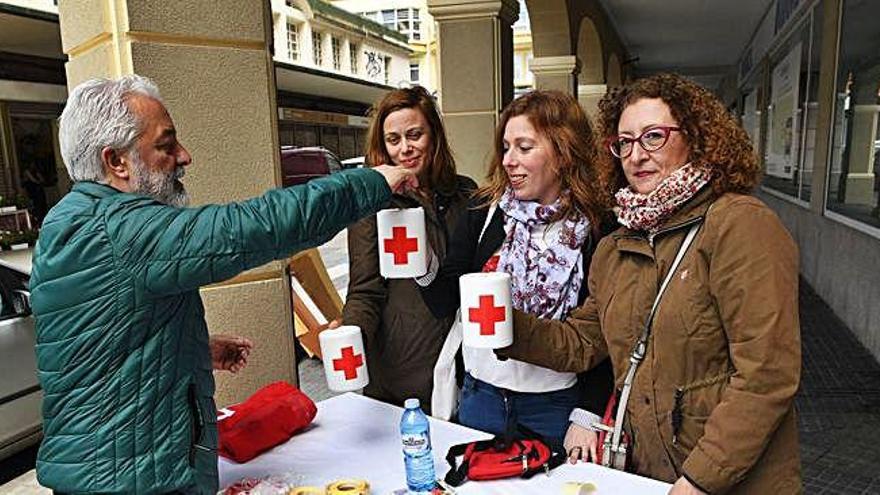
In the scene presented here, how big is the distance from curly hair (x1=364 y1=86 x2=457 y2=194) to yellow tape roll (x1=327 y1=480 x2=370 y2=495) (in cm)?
100

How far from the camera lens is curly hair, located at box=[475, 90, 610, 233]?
1729 millimetres

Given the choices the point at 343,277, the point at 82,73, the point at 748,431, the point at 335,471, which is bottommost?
the point at 343,277

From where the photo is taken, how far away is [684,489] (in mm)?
1250

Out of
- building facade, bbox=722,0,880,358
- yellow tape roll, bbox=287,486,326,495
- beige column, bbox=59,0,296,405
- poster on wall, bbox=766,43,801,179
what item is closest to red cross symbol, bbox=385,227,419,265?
yellow tape roll, bbox=287,486,326,495

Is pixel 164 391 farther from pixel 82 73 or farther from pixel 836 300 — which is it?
pixel 836 300

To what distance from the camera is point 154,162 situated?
1.22 metres

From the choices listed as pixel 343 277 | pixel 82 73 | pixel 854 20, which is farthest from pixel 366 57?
pixel 82 73

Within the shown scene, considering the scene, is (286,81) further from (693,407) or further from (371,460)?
(693,407)

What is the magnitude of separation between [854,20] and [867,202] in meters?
1.66

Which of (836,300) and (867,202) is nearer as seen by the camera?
(867,202)

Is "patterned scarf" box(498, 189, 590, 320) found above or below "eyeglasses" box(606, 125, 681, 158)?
below

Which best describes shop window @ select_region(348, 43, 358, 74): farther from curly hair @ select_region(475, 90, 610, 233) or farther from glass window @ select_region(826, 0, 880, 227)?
curly hair @ select_region(475, 90, 610, 233)

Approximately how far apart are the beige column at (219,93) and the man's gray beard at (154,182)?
0.89 m

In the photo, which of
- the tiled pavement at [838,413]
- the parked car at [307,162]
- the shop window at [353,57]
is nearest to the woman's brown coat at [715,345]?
the tiled pavement at [838,413]
